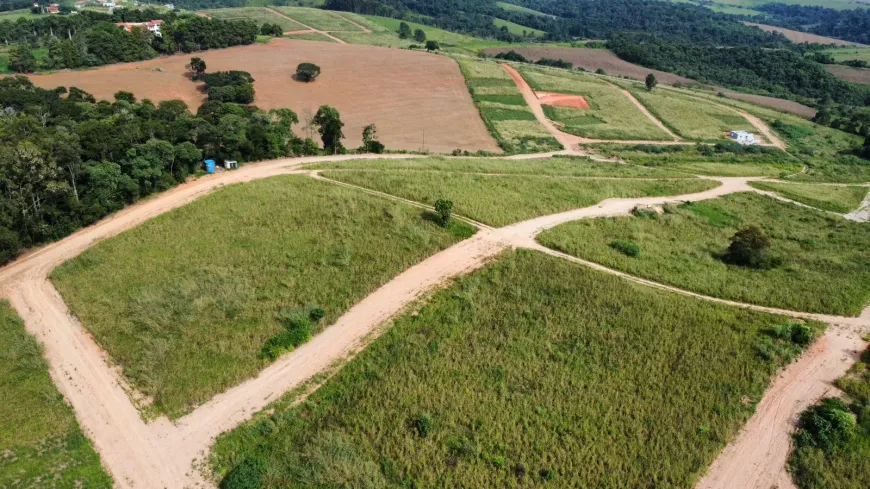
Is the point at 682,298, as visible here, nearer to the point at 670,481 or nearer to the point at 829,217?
the point at 670,481

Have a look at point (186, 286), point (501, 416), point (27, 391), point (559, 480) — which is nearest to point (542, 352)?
point (501, 416)

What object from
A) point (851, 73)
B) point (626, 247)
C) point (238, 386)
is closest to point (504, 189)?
point (626, 247)

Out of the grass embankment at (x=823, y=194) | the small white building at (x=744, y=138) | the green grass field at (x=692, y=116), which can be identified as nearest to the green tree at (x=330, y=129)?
the grass embankment at (x=823, y=194)

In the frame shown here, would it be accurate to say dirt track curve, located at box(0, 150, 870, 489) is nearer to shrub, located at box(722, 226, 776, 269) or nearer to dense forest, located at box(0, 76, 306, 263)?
dense forest, located at box(0, 76, 306, 263)

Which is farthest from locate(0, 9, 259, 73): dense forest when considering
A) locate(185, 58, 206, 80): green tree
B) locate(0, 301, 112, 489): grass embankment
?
locate(0, 301, 112, 489): grass embankment

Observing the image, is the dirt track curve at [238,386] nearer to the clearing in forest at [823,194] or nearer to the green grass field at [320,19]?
the clearing in forest at [823,194]

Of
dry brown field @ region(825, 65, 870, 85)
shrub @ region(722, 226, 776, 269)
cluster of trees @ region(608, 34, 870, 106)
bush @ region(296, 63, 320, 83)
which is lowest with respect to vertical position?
bush @ region(296, 63, 320, 83)
